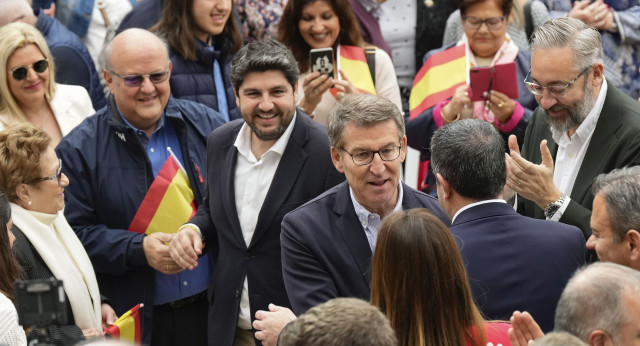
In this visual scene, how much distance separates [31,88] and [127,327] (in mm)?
1989

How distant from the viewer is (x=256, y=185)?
5344 millimetres

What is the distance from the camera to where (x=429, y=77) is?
668 cm

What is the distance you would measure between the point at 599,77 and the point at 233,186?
6.80ft

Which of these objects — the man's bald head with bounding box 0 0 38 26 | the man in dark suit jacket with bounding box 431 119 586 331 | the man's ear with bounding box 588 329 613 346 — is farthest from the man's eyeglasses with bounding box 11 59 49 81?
the man's ear with bounding box 588 329 613 346

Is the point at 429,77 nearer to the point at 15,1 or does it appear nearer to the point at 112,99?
the point at 112,99

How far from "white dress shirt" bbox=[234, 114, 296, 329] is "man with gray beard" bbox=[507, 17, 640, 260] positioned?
1.33 m

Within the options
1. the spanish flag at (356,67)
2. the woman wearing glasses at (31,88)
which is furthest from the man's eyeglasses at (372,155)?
the woman wearing glasses at (31,88)

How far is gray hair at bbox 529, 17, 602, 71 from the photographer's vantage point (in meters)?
5.00

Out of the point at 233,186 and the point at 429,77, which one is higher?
the point at 429,77

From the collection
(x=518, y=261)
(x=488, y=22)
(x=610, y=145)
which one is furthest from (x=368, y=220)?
(x=488, y=22)

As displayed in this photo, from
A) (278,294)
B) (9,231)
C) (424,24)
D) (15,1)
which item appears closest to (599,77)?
(278,294)

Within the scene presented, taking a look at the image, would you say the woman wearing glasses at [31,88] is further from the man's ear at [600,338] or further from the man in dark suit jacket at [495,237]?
the man's ear at [600,338]

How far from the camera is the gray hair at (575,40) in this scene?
5.00m

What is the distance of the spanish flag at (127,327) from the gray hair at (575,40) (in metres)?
2.61
